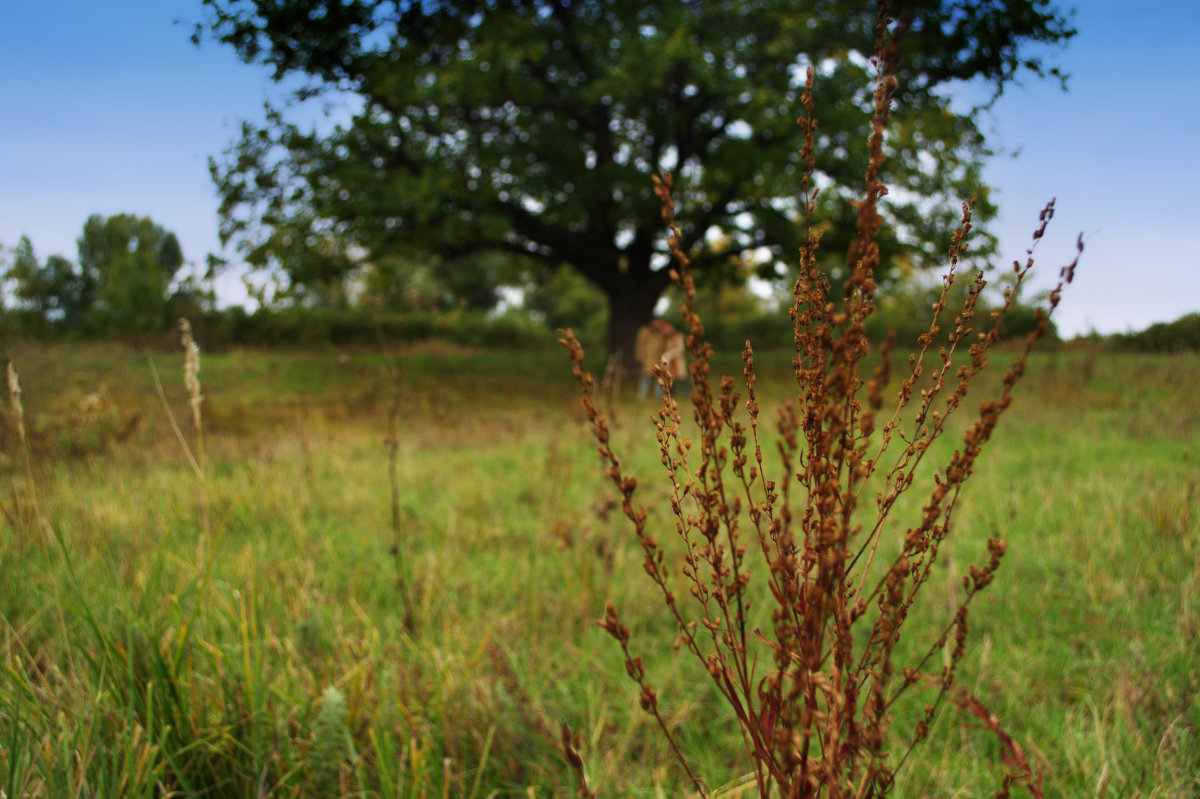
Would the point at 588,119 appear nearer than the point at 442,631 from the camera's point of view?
No

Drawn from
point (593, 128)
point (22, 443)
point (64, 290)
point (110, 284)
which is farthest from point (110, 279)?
point (22, 443)

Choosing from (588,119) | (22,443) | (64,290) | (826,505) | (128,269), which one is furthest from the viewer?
(64,290)

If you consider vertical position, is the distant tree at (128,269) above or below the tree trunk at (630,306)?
above

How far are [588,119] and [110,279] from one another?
3393 centimetres

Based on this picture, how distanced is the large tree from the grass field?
26.4ft

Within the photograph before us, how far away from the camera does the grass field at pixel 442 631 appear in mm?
1909

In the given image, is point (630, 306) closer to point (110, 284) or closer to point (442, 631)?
point (442, 631)

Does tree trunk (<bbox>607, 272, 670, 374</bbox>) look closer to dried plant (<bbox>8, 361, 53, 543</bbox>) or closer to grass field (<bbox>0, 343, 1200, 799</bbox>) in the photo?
grass field (<bbox>0, 343, 1200, 799</bbox>)

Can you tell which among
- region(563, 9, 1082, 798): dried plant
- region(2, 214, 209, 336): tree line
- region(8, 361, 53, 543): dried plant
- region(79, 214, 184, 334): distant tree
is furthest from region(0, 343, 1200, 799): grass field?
region(2, 214, 209, 336): tree line

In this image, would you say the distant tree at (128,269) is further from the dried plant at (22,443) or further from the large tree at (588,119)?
the dried plant at (22,443)

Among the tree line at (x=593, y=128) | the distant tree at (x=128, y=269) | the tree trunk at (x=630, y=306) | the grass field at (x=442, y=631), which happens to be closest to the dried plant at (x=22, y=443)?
the grass field at (x=442, y=631)

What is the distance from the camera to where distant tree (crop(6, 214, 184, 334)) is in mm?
32312

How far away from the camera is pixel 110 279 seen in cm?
3725

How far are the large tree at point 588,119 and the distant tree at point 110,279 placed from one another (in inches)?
775
